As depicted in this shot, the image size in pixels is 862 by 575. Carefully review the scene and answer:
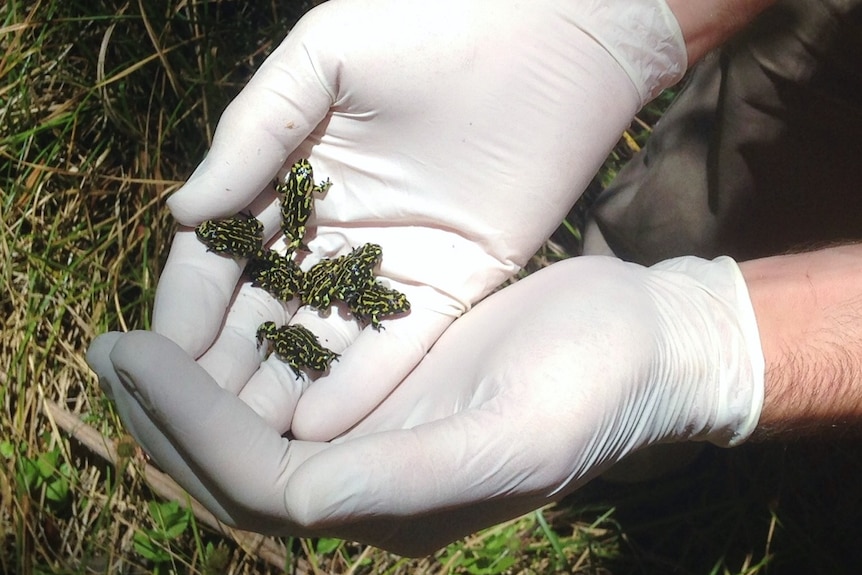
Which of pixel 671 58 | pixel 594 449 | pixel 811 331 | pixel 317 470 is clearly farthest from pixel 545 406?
pixel 671 58

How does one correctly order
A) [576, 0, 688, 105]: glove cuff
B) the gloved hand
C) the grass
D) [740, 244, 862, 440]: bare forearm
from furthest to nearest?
the grass, [576, 0, 688, 105]: glove cuff, [740, 244, 862, 440]: bare forearm, the gloved hand

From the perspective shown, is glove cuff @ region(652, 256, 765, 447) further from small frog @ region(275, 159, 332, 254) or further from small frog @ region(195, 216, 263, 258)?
small frog @ region(195, 216, 263, 258)

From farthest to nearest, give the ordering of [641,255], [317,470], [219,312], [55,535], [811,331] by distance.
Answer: [641,255] → [55,535] → [219,312] → [811,331] → [317,470]

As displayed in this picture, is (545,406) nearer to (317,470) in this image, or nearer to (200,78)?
(317,470)

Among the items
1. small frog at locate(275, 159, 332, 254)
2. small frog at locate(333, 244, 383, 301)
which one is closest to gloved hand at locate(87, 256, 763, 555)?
small frog at locate(333, 244, 383, 301)

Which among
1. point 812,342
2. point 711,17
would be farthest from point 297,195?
point 812,342

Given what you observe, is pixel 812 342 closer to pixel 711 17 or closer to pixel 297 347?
pixel 711 17

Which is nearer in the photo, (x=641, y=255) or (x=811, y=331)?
(x=811, y=331)
